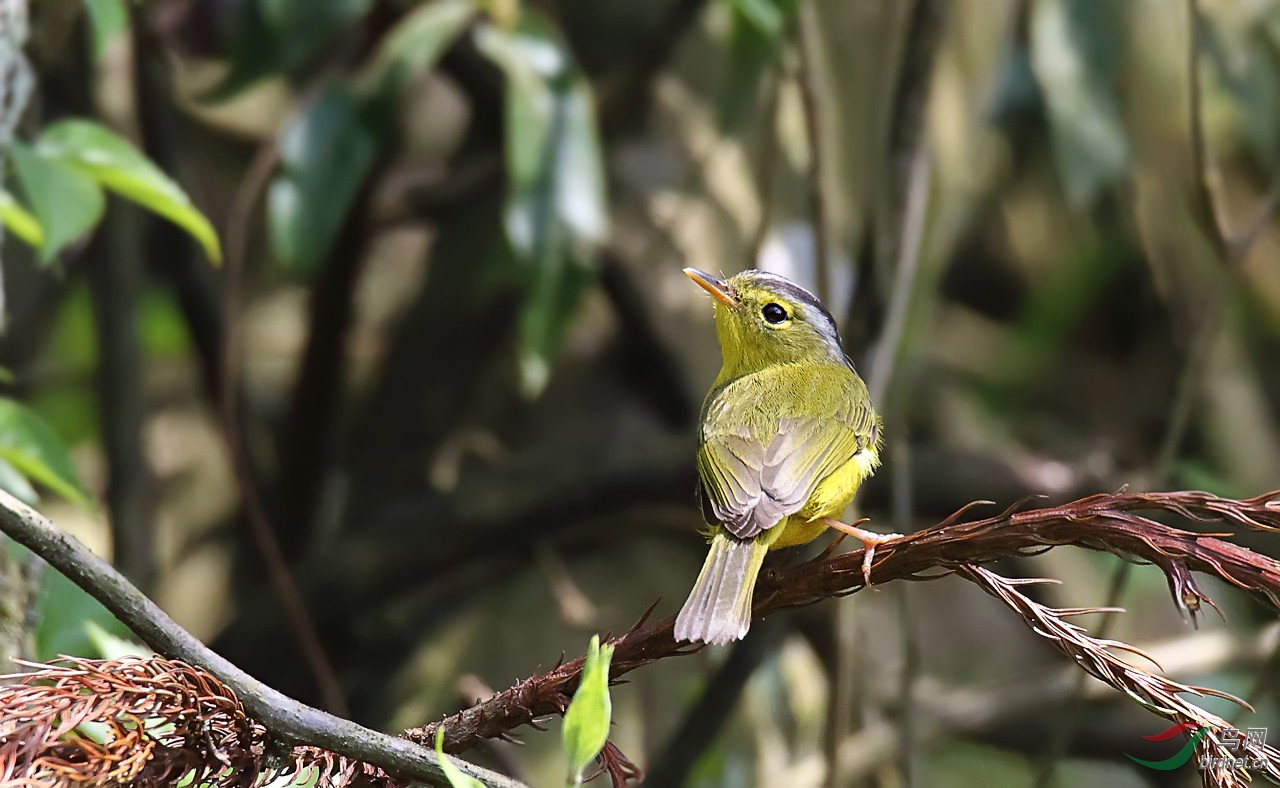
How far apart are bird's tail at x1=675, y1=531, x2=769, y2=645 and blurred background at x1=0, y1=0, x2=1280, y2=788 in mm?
1378

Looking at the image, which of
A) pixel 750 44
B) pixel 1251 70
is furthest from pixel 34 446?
pixel 1251 70

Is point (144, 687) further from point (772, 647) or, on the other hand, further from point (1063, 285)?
point (1063, 285)

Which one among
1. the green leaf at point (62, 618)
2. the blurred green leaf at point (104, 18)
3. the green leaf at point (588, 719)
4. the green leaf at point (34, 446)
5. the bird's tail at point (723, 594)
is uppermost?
the blurred green leaf at point (104, 18)

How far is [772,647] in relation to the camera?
13.0 feet

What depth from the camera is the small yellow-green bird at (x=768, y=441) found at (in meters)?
1.93

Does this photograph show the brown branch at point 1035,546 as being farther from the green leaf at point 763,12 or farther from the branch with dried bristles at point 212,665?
the green leaf at point 763,12

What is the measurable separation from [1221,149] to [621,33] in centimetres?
328

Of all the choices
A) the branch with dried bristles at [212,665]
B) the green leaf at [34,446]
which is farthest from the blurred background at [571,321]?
the branch with dried bristles at [212,665]

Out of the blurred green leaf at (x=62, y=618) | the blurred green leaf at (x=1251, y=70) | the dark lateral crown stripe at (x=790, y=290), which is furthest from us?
the blurred green leaf at (x=1251, y=70)

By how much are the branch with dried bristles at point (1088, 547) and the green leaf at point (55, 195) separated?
127 cm

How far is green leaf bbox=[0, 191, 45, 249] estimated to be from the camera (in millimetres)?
2193

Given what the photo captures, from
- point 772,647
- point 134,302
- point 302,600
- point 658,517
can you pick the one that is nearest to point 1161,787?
point 772,647

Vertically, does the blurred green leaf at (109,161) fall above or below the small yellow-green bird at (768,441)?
above

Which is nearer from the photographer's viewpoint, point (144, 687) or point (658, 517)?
point (144, 687)
